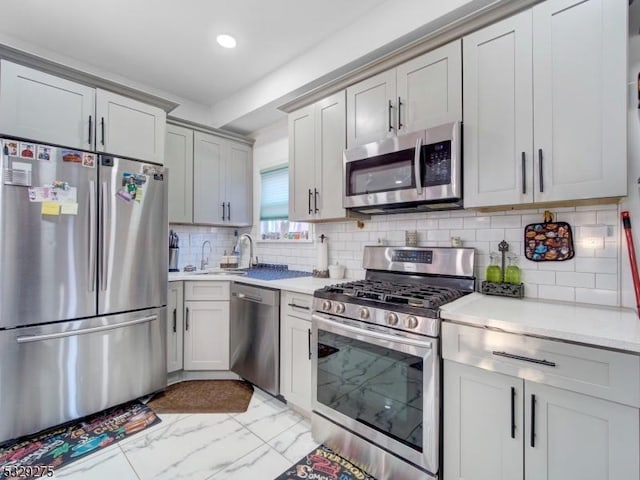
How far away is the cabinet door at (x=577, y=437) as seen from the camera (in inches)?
41.5

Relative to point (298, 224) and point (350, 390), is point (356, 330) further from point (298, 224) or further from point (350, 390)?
point (298, 224)

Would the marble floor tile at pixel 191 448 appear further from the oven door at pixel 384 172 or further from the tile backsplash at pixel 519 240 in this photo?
the oven door at pixel 384 172

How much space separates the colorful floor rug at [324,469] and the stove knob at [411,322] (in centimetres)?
91

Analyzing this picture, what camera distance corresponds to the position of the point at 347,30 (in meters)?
2.32

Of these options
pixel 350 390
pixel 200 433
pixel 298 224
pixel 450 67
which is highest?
pixel 450 67

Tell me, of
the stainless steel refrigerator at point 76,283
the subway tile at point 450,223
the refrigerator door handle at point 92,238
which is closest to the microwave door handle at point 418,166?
the subway tile at point 450,223

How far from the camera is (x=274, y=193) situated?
3.56 meters

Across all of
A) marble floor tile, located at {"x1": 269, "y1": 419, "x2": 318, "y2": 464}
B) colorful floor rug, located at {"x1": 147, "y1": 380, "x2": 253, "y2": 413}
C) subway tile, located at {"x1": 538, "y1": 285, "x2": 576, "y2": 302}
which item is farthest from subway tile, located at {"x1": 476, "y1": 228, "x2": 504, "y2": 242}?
colorful floor rug, located at {"x1": 147, "y1": 380, "x2": 253, "y2": 413}

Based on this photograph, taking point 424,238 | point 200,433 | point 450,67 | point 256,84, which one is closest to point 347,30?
point 450,67

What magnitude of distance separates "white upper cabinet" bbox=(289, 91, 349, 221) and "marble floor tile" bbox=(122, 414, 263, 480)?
66.5 inches

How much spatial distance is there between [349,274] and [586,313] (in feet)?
5.28

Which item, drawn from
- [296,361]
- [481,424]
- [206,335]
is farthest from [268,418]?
[481,424]

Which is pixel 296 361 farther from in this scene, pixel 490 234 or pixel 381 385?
pixel 490 234

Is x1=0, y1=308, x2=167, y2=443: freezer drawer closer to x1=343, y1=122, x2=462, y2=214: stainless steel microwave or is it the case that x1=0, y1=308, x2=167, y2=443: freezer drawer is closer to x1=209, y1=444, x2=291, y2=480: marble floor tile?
x1=209, y1=444, x2=291, y2=480: marble floor tile
